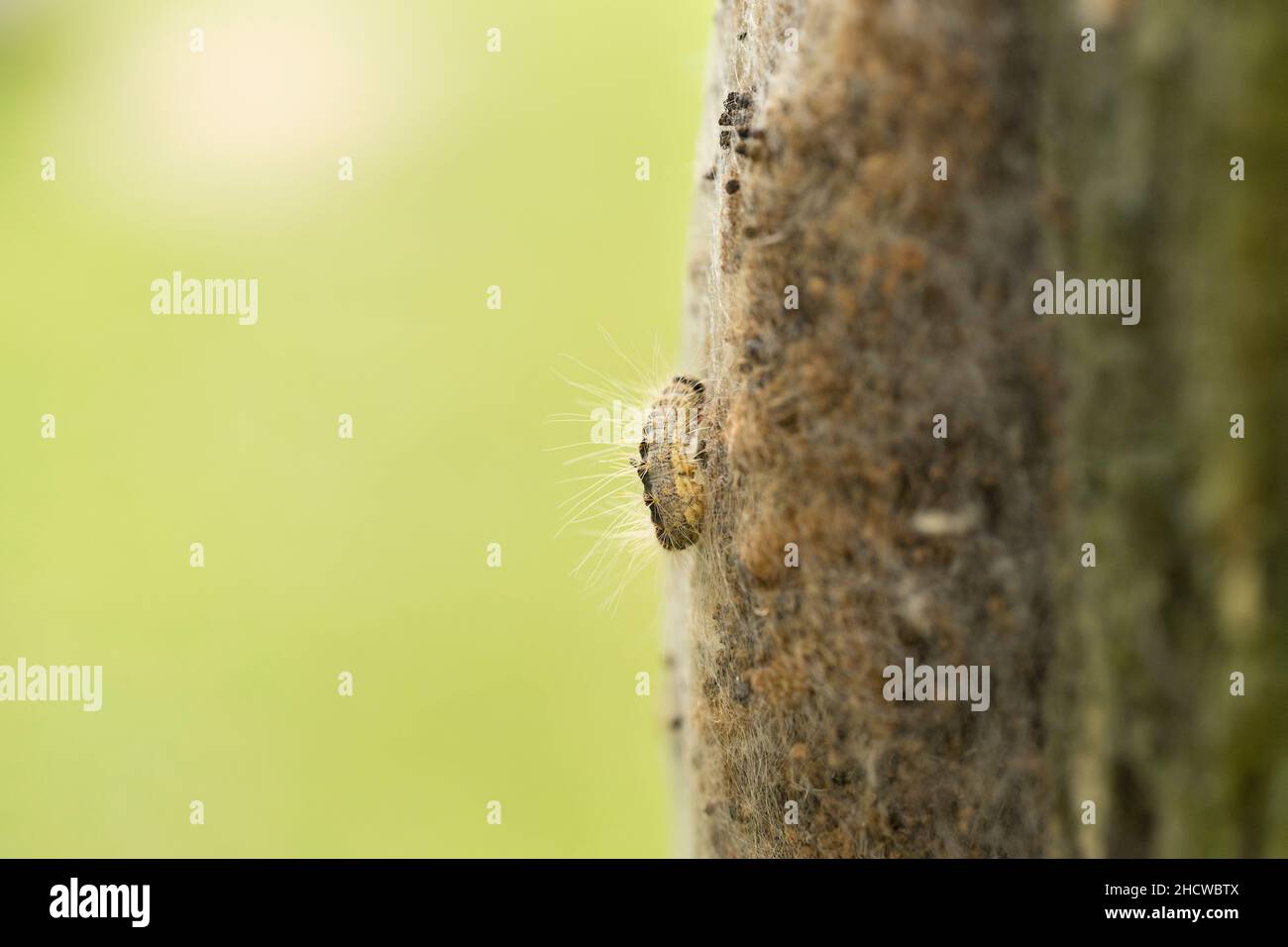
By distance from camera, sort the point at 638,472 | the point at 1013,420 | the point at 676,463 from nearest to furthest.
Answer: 1. the point at 1013,420
2. the point at 676,463
3. the point at 638,472

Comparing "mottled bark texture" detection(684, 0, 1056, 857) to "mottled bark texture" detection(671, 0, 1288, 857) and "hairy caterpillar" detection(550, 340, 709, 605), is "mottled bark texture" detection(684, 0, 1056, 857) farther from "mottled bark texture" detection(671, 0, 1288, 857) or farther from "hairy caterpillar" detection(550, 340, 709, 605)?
"hairy caterpillar" detection(550, 340, 709, 605)

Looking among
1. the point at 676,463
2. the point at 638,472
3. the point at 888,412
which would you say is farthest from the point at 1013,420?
the point at 638,472

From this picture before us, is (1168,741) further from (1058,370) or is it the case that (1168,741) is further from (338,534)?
(338,534)

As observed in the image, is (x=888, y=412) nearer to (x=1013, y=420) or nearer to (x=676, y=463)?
(x=1013, y=420)

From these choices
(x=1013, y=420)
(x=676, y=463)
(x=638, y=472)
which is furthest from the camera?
(x=638, y=472)
